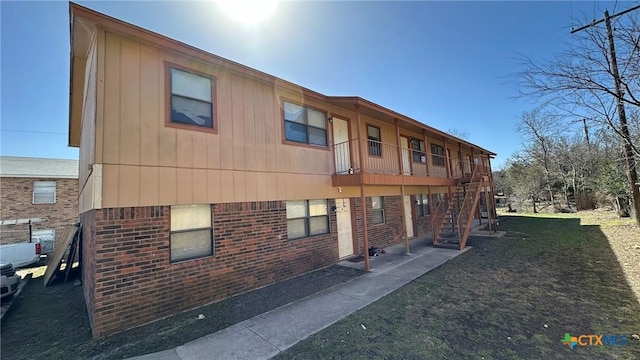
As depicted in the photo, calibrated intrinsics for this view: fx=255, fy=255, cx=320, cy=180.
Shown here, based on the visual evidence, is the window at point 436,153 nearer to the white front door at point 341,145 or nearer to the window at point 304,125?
the white front door at point 341,145

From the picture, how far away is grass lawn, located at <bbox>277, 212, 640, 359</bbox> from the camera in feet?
11.4

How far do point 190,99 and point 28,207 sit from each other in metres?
16.2

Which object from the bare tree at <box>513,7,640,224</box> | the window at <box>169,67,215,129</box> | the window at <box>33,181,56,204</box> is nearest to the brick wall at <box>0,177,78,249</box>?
the window at <box>33,181,56,204</box>

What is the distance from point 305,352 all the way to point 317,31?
31.7 feet

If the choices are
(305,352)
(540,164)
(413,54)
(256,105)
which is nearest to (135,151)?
(256,105)

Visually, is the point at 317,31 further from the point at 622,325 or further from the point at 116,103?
the point at 622,325

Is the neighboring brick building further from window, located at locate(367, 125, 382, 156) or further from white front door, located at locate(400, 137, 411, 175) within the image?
white front door, located at locate(400, 137, 411, 175)

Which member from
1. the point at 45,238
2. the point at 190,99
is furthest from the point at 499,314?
the point at 45,238

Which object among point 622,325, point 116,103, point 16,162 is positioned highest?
point 16,162

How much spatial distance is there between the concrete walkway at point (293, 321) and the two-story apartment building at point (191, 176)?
142cm

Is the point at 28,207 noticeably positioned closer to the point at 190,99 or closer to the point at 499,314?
the point at 190,99

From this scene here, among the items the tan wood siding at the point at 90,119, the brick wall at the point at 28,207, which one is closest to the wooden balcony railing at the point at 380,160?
the tan wood siding at the point at 90,119

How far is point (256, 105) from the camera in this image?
22.1ft

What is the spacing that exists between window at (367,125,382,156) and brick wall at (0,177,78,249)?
17.7 m
